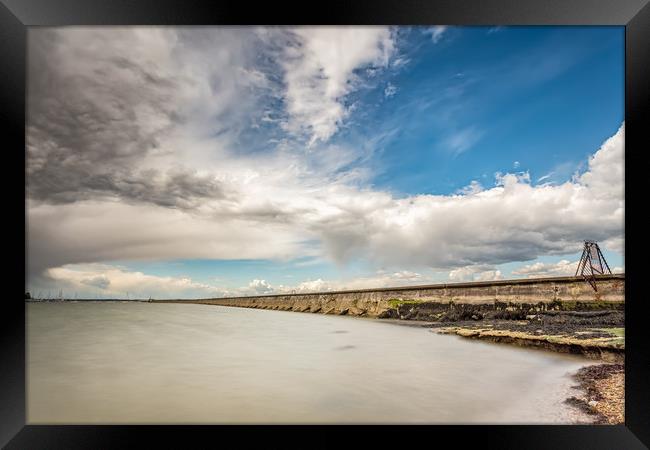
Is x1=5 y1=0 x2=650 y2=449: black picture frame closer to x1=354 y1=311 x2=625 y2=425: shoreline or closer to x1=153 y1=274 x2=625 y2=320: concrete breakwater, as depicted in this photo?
x1=354 y1=311 x2=625 y2=425: shoreline

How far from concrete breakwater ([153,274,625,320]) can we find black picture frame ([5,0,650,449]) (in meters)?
5.63

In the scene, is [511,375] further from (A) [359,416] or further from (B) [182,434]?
(B) [182,434]

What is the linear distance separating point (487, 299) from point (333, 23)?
9.78m

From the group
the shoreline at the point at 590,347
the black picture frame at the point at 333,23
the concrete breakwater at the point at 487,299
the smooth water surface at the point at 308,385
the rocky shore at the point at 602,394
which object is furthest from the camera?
the concrete breakwater at the point at 487,299

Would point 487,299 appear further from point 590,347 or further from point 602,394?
point 602,394

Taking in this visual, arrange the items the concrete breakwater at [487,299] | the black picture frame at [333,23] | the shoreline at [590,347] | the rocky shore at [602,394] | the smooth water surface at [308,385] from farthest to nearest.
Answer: the concrete breakwater at [487,299], the smooth water surface at [308,385], the shoreline at [590,347], the rocky shore at [602,394], the black picture frame at [333,23]

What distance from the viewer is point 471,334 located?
6.14 metres

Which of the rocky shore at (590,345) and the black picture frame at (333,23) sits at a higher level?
the black picture frame at (333,23)

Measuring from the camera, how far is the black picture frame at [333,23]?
7.33ft

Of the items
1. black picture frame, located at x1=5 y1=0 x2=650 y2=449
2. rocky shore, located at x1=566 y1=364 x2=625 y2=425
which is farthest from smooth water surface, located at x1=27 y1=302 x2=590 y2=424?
black picture frame, located at x1=5 y1=0 x2=650 y2=449

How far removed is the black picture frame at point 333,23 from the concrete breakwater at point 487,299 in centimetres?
563

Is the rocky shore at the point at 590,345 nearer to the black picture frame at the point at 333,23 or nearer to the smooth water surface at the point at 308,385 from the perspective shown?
the smooth water surface at the point at 308,385

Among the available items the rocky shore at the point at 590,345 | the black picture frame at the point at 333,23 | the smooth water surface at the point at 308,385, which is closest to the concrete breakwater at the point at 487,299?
the rocky shore at the point at 590,345

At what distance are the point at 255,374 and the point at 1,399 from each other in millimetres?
2313
